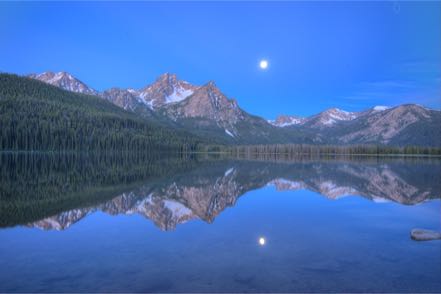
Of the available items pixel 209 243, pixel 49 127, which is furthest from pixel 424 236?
pixel 49 127

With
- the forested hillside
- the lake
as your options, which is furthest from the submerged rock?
the forested hillside

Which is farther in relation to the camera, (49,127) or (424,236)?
(49,127)

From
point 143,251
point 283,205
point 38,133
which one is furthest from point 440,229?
point 38,133

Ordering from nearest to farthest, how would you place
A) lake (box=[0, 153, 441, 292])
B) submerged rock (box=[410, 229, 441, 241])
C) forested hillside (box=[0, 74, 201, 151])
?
lake (box=[0, 153, 441, 292])
submerged rock (box=[410, 229, 441, 241])
forested hillside (box=[0, 74, 201, 151])

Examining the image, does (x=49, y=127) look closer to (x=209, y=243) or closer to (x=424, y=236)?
(x=209, y=243)

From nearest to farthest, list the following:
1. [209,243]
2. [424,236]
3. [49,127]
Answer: [209,243] < [424,236] < [49,127]

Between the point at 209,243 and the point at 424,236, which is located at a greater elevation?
the point at 424,236

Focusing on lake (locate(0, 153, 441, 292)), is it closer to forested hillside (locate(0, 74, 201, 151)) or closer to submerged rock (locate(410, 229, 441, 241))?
submerged rock (locate(410, 229, 441, 241))

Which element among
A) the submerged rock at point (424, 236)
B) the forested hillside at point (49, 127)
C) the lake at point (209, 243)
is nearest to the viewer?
the lake at point (209, 243)

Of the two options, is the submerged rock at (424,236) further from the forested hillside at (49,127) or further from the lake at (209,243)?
the forested hillside at (49,127)

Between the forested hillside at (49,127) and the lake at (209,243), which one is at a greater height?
the forested hillside at (49,127)

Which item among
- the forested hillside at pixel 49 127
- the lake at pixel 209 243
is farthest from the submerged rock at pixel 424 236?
the forested hillside at pixel 49 127

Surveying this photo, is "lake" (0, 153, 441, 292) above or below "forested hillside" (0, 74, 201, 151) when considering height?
below

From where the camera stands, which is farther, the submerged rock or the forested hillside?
the forested hillside
